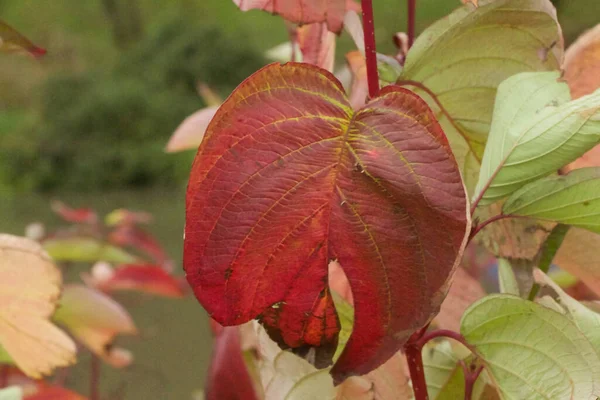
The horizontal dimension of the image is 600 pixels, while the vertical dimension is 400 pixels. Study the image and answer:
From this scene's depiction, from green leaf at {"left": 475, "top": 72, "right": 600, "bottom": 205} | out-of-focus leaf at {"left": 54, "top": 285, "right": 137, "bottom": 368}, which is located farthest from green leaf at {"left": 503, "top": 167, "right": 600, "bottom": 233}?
out-of-focus leaf at {"left": 54, "top": 285, "right": 137, "bottom": 368}

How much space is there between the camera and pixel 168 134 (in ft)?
7.97

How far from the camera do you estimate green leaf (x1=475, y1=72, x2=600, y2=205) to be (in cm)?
16

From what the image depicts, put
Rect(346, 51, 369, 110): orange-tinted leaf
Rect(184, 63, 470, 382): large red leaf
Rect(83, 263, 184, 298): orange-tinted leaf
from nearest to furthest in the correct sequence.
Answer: Rect(184, 63, 470, 382): large red leaf < Rect(346, 51, 369, 110): orange-tinted leaf < Rect(83, 263, 184, 298): orange-tinted leaf

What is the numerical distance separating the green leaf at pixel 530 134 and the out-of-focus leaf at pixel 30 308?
15cm

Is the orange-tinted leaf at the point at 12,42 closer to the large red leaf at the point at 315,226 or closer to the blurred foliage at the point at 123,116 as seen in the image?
the large red leaf at the point at 315,226

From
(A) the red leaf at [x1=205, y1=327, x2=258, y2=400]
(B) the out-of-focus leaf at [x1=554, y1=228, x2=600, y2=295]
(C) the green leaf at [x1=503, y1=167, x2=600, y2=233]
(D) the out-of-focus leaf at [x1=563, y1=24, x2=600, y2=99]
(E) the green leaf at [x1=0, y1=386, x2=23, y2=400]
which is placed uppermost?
(D) the out-of-focus leaf at [x1=563, y1=24, x2=600, y2=99]

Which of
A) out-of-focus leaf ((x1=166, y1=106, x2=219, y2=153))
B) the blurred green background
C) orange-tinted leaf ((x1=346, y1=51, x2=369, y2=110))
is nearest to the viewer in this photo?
orange-tinted leaf ((x1=346, y1=51, x2=369, y2=110))

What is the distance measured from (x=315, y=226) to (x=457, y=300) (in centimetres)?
12

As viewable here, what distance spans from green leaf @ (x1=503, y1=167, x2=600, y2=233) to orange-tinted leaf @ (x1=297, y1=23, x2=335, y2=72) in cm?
8

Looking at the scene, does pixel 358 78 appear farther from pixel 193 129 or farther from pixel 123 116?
pixel 123 116

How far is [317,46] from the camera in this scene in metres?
0.22

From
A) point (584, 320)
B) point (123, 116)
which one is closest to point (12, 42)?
point (584, 320)

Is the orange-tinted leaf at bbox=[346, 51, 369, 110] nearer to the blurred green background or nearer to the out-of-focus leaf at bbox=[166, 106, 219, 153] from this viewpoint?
the out-of-focus leaf at bbox=[166, 106, 219, 153]

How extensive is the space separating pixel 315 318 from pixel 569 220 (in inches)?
2.9
